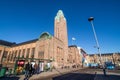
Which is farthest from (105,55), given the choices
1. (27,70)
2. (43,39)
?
(27,70)

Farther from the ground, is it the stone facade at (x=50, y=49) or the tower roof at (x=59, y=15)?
the tower roof at (x=59, y=15)

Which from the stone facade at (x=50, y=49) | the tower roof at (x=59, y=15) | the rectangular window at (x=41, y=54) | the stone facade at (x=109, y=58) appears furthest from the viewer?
the stone facade at (x=109, y=58)

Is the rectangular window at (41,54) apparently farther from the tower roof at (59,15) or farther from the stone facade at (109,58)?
the stone facade at (109,58)

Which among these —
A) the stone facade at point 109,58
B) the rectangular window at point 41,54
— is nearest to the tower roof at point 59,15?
the rectangular window at point 41,54

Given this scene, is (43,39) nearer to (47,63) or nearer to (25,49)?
(25,49)

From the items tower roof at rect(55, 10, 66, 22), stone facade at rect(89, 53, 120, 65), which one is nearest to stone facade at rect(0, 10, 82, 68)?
tower roof at rect(55, 10, 66, 22)

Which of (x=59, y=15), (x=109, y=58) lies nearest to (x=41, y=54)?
(x=59, y=15)

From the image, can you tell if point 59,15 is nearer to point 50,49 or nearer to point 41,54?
point 50,49

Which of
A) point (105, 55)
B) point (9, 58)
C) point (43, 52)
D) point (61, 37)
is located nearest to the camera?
point (43, 52)

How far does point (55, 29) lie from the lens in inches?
2352

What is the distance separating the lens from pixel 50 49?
146 ft

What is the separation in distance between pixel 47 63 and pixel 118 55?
93.7m

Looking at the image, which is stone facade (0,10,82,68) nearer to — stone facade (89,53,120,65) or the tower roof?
the tower roof

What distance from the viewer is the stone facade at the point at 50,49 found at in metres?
45.1
